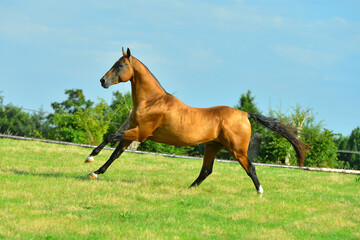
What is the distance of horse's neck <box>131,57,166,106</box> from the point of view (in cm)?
890

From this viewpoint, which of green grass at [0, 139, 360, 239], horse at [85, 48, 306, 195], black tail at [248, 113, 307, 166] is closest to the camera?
green grass at [0, 139, 360, 239]

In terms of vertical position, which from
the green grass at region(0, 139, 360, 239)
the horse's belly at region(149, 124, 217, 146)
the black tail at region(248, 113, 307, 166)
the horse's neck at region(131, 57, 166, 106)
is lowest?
the green grass at region(0, 139, 360, 239)

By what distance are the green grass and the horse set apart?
0.93m

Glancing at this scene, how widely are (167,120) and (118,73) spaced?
131 cm

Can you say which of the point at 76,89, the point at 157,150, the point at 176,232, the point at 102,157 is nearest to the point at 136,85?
the point at 176,232

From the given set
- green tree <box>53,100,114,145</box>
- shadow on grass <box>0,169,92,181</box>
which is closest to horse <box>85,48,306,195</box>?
shadow on grass <box>0,169,92,181</box>

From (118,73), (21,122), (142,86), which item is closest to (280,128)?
(142,86)

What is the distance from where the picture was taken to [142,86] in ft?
29.3

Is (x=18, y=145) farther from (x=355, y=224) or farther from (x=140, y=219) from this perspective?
(x=355, y=224)

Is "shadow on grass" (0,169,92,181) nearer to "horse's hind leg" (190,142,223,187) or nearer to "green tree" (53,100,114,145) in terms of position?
"horse's hind leg" (190,142,223,187)

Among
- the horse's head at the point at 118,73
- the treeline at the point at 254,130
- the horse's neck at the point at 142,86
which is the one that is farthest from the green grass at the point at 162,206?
the treeline at the point at 254,130

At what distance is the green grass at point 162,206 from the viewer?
6.02m

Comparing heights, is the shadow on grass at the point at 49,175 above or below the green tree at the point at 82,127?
below

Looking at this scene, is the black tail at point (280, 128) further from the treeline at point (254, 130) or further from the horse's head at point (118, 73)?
the treeline at point (254, 130)
